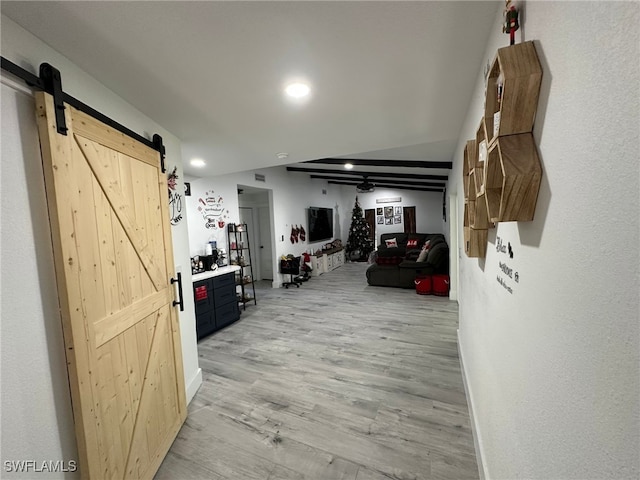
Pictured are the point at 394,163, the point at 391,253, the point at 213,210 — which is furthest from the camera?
the point at 391,253

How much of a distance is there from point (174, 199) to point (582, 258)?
8.33 feet

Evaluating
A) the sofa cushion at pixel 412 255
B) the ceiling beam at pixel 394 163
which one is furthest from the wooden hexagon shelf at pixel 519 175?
the sofa cushion at pixel 412 255

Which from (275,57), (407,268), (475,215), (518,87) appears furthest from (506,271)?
(407,268)

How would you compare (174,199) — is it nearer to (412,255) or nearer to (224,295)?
(224,295)

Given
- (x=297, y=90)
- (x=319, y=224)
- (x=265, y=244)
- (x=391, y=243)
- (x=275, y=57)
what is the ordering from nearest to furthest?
(x=275, y=57) → (x=297, y=90) → (x=265, y=244) → (x=319, y=224) → (x=391, y=243)

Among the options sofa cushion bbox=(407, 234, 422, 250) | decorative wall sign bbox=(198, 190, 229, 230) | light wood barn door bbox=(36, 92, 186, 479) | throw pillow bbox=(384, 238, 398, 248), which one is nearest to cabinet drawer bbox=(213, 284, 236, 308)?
decorative wall sign bbox=(198, 190, 229, 230)

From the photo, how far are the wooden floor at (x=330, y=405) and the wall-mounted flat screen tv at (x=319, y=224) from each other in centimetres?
414

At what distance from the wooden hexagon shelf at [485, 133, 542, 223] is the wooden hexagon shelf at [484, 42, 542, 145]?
0.03 m

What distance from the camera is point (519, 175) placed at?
74cm

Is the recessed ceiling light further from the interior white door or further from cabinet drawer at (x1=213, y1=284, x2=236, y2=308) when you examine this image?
the interior white door

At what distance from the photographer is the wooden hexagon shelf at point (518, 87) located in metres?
0.72

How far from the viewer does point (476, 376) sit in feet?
6.06

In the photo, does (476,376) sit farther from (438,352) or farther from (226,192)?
(226,192)

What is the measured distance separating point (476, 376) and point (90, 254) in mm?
2397
